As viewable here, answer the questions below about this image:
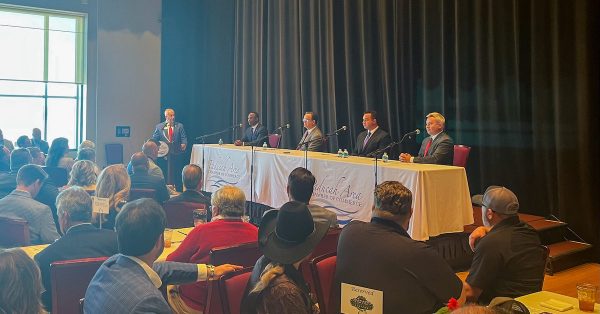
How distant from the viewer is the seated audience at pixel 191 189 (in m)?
4.26

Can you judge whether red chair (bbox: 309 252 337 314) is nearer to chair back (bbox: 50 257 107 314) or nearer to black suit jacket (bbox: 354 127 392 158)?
chair back (bbox: 50 257 107 314)

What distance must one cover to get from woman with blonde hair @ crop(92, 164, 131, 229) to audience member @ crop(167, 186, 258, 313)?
3.24 ft

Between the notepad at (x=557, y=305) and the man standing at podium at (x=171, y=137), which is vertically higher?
the man standing at podium at (x=171, y=137)

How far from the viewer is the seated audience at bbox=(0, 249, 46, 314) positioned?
1.60 m

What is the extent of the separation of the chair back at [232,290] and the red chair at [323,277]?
40cm

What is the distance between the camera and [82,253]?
2.63 meters

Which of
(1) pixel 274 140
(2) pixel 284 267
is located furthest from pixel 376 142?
(2) pixel 284 267

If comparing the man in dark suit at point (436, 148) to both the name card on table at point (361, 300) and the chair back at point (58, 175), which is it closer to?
the chair back at point (58, 175)

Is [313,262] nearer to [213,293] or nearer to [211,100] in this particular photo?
Answer: [213,293]

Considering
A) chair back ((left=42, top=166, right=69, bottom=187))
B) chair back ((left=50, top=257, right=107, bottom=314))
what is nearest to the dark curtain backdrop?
chair back ((left=42, top=166, right=69, bottom=187))

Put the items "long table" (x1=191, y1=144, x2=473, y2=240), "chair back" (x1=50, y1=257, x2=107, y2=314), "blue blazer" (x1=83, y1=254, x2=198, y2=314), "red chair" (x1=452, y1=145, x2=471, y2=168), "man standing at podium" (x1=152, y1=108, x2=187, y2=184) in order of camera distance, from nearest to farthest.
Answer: "blue blazer" (x1=83, y1=254, x2=198, y2=314) < "chair back" (x1=50, y1=257, x2=107, y2=314) < "long table" (x1=191, y1=144, x2=473, y2=240) < "red chair" (x1=452, y1=145, x2=471, y2=168) < "man standing at podium" (x1=152, y1=108, x2=187, y2=184)

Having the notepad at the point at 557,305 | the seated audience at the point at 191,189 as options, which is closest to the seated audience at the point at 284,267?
the notepad at the point at 557,305

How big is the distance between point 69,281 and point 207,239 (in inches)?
27.5

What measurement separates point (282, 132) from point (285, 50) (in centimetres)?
141
